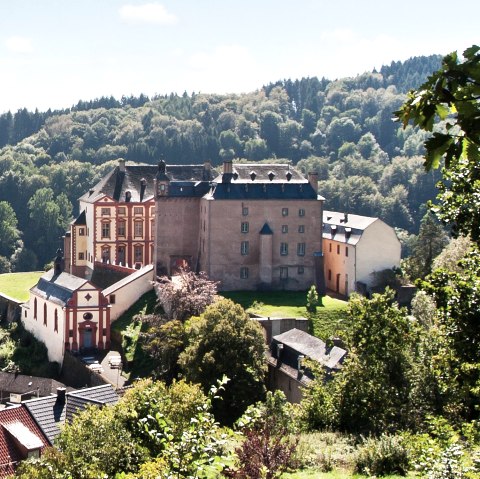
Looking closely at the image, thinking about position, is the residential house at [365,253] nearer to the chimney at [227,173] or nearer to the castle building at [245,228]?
the castle building at [245,228]

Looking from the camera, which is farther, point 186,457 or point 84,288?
point 84,288

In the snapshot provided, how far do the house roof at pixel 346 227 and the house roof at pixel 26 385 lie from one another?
69.6 feet

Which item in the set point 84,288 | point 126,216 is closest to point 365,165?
point 126,216

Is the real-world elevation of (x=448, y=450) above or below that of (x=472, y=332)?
below

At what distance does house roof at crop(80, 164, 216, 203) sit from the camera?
60531mm

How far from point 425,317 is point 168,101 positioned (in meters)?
146

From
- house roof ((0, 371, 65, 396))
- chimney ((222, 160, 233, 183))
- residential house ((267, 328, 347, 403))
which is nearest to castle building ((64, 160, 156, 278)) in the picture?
chimney ((222, 160, 233, 183))

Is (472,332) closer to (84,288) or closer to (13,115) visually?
(84,288)

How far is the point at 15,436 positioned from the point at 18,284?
42696 mm

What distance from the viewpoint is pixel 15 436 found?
27.9 metres

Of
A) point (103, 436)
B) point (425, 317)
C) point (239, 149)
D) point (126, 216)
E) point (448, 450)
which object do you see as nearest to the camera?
point (448, 450)

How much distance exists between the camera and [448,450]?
11477mm

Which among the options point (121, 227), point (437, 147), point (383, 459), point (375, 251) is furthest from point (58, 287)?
point (437, 147)

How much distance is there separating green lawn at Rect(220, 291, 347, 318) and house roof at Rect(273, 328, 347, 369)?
175 inches
